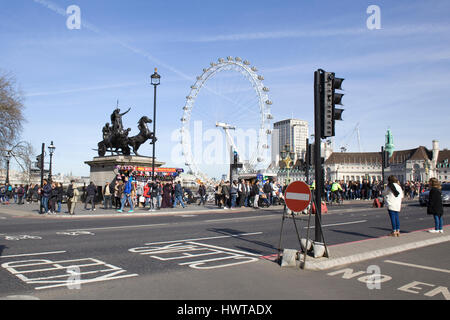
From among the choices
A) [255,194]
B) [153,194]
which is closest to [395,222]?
[153,194]

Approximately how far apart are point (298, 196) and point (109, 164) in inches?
933

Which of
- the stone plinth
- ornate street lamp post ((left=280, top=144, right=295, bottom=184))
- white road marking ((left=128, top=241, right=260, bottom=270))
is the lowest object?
white road marking ((left=128, top=241, right=260, bottom=270))

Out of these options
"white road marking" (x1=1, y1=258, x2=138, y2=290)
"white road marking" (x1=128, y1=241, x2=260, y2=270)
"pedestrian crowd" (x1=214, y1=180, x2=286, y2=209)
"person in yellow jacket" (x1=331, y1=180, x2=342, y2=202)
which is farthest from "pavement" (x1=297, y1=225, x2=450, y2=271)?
"person in yellow jacket" (x1=331, y1=180, x2=342, y2=202)

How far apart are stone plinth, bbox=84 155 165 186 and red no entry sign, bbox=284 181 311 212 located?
2240 centimetres

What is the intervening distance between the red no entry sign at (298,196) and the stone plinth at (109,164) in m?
22.4

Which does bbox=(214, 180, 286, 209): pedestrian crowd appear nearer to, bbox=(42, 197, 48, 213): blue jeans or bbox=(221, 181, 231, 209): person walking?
bbox=(221, 181, 231, 209): person walking

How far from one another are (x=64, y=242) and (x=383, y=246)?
26.5 ft

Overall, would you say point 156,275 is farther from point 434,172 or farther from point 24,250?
point 434,172

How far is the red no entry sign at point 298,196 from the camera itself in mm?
7477

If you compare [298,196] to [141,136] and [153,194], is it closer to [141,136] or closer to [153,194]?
[153,194]

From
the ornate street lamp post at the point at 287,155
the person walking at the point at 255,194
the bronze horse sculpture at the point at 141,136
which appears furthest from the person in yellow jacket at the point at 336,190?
the bronze horse sculpture at the point at 141,136

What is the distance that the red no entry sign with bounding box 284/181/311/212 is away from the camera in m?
7.48

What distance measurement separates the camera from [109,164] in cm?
2919
